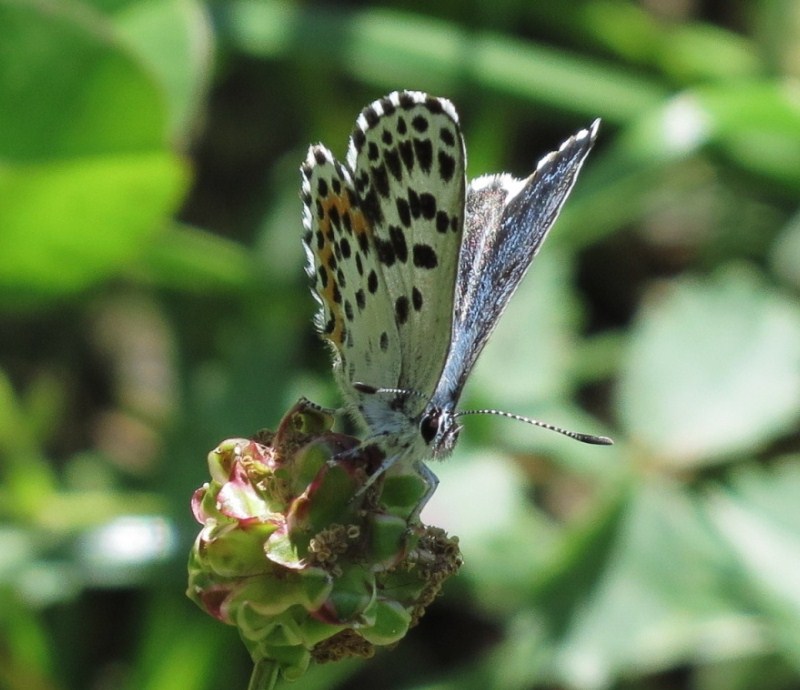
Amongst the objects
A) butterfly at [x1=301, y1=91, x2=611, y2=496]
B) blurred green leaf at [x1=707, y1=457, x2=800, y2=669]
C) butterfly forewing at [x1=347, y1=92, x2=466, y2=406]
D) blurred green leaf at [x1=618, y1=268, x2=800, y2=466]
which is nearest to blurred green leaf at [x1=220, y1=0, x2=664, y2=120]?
blurred green leaf at [x1=618, y1=268, x2=800, y2=466]

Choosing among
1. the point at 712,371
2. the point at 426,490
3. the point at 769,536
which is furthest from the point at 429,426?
the point at 712,371

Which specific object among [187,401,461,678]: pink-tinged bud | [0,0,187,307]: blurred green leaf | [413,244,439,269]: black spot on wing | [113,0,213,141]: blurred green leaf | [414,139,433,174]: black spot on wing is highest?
[113,0,213,141]: blurred green leaf

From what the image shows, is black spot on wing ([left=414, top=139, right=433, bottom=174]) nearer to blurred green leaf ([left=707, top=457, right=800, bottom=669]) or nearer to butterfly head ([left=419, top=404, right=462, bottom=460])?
butterfly head ([left=419, top=404, right=462, bottom=460])

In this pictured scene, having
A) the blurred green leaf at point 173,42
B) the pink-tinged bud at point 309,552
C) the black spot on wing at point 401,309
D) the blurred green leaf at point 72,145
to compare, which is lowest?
the pink-tinged bud at point 309,552

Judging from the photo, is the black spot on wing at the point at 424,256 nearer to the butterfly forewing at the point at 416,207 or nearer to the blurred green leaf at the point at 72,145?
the butterfly forewing at the point at 416,207

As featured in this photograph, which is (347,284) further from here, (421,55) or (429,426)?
(421,55)

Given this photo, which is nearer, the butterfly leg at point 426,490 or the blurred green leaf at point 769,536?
the butterfly leg at point 426,490

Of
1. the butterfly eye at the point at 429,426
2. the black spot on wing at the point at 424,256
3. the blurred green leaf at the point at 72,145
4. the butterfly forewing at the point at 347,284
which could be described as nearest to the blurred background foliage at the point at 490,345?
the blurred green leaf at the point at 72,145

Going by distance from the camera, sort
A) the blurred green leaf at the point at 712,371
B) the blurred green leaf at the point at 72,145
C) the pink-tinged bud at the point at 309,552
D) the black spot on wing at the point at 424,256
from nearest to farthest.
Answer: the pink-tinged bud at the point at 309,552
the black spot on wing at the point at 424,256
the blurred green leaf at the point at 72,145
the blurred green leaf at the point at 712,371
